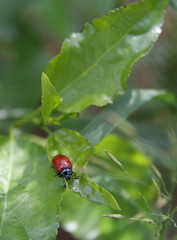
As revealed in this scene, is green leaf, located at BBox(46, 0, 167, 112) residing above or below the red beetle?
above

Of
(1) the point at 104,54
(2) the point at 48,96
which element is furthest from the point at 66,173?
(1) the point at 104,54

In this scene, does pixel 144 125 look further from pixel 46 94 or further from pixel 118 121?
pixel 46 94

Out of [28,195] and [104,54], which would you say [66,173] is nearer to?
[28,195]

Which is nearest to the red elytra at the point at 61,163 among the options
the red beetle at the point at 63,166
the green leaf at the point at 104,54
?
the red beetle at the point at 63,166

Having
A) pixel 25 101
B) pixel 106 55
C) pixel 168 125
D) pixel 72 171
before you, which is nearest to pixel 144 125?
pixel 168 125

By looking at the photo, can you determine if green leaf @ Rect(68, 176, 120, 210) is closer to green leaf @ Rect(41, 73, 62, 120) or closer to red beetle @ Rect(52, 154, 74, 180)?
red beetle @ Rect(52, 154, 74, 180)

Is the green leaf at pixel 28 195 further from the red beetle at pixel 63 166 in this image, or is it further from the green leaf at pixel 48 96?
the green leaf at pixel 48 96

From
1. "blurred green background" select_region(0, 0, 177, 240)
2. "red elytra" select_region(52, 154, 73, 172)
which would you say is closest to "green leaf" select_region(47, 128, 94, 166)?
"red elytra" select_region(52, 154, 73, 172)
